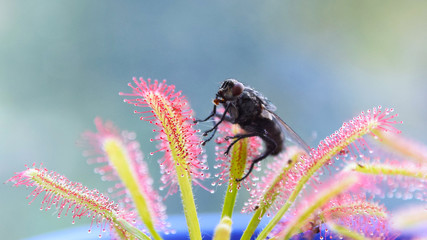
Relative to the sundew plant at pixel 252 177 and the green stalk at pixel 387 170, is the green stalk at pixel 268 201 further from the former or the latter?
the green stalk at pixel 387 170

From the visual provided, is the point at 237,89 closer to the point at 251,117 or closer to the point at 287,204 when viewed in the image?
the point at 251,117

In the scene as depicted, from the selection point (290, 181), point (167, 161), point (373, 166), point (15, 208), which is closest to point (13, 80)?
point (15, 208)

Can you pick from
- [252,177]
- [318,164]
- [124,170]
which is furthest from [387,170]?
[124,170]

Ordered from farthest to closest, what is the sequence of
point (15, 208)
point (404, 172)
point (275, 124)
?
point (15, 208)
point (275, 124)
point (404, 172)

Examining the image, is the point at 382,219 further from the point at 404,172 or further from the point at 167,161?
the point at 167,161

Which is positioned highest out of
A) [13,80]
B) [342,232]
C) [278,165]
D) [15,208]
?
[13,80]

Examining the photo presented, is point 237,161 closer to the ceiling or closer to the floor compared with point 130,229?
closer to the ceiling

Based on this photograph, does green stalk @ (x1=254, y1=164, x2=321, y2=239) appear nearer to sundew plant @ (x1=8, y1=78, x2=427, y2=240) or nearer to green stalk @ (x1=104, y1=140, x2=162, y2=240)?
sundew plant @ (x1=8, y1=78, x2=427, y2=240)
